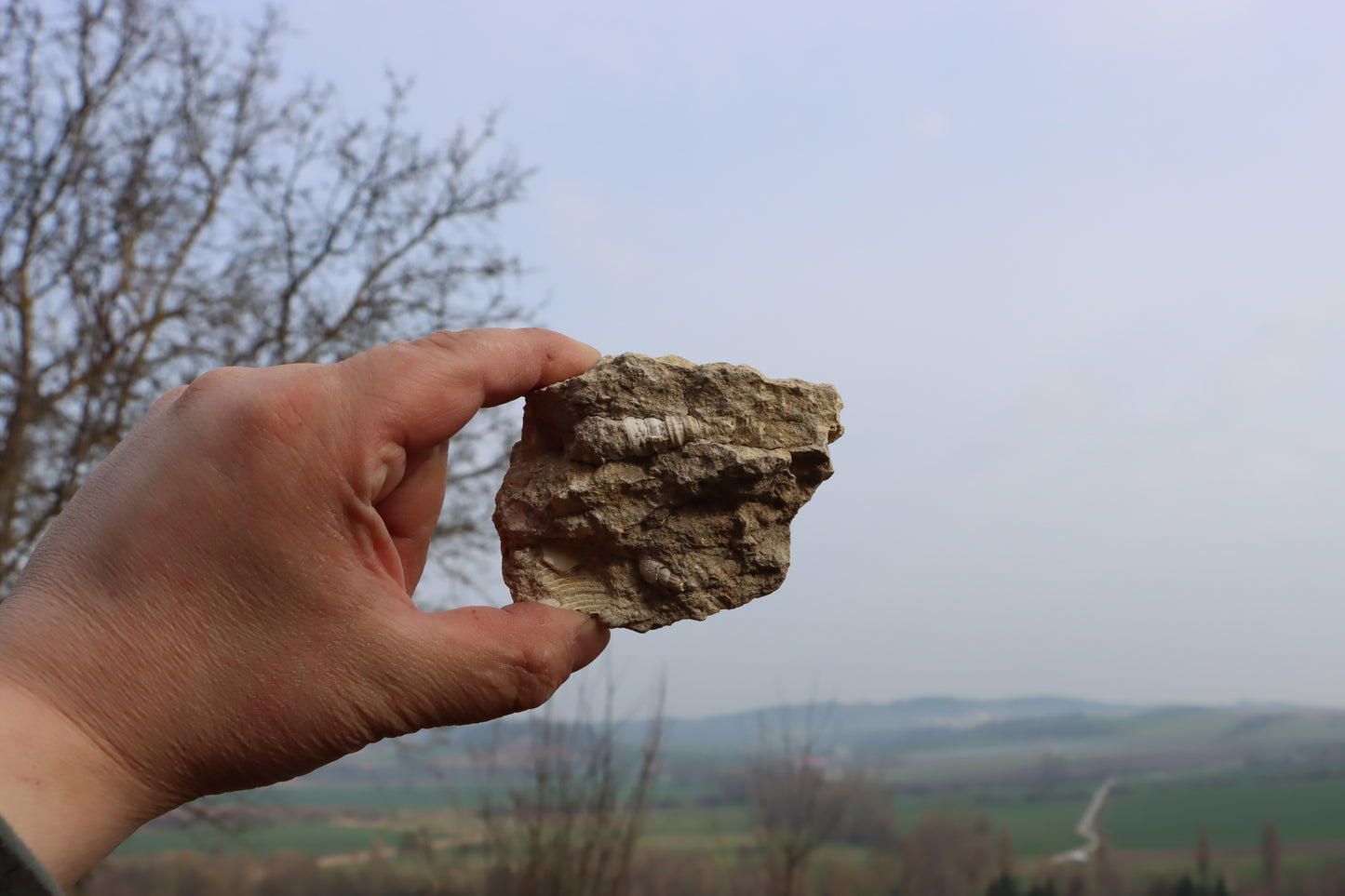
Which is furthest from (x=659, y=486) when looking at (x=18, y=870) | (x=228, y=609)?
(x=18, y=870)

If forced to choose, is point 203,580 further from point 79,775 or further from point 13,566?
point 13,566

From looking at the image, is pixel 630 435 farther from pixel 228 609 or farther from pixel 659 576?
pixel 228 609

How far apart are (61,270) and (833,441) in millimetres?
6986

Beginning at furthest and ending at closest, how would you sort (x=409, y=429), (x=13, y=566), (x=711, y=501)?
(x=13, y=566) < (x=711, y=501) < (x=409, y=429)

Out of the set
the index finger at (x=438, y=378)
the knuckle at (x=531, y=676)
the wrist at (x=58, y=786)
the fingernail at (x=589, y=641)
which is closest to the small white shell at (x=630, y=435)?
the index finger at (x=438, y=378)

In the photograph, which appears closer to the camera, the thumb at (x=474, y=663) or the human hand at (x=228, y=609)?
the human hand at (x=228, y=609)

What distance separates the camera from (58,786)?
147 centimetres

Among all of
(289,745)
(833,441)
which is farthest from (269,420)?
(833,441)

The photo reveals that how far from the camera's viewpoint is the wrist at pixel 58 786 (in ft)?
4.66

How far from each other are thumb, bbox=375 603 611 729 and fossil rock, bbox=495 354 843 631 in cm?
26

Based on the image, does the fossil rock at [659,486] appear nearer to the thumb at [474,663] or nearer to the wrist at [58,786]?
the thumb at [474,663]

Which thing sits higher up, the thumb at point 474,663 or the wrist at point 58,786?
the thumb at point 474,663

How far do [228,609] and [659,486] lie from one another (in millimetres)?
997

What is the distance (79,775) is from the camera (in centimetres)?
151
